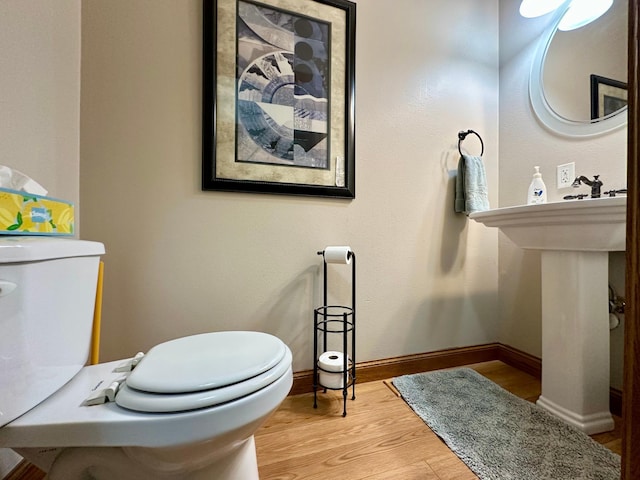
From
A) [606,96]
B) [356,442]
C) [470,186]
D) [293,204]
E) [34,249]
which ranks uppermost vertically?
[606,96]

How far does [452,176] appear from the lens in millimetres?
1538

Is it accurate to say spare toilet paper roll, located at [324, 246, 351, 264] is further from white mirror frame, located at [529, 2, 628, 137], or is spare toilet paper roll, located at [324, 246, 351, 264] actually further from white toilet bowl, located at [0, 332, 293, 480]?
white mirror frame, located at [529, 2, 628, 137]

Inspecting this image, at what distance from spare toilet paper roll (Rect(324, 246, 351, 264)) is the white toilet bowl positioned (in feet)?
1.78

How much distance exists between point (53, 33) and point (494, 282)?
2.19 meters

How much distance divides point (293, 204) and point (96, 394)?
92 centimetres

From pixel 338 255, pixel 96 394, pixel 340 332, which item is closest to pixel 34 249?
pixel 96 394

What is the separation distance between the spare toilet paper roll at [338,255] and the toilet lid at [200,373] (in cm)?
48

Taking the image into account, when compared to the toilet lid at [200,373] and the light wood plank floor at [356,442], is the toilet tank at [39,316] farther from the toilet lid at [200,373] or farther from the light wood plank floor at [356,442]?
the light wood plank floor at [356,442]

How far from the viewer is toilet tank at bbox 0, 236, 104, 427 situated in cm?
45

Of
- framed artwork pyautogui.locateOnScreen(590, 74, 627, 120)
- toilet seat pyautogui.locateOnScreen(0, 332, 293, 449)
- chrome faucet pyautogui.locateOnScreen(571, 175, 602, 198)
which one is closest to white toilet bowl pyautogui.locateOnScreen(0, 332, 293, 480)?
toilet seat pyautogui.locateOnScreen(0, 332, 293, 449)

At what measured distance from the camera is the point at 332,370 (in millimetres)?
1138

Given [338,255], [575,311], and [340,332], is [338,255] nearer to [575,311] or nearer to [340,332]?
[340,332]

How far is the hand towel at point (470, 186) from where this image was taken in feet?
4.70

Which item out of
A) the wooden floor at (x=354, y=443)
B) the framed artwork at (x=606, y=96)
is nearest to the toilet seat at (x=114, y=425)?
the wooden floor at (x=354, y=443)
